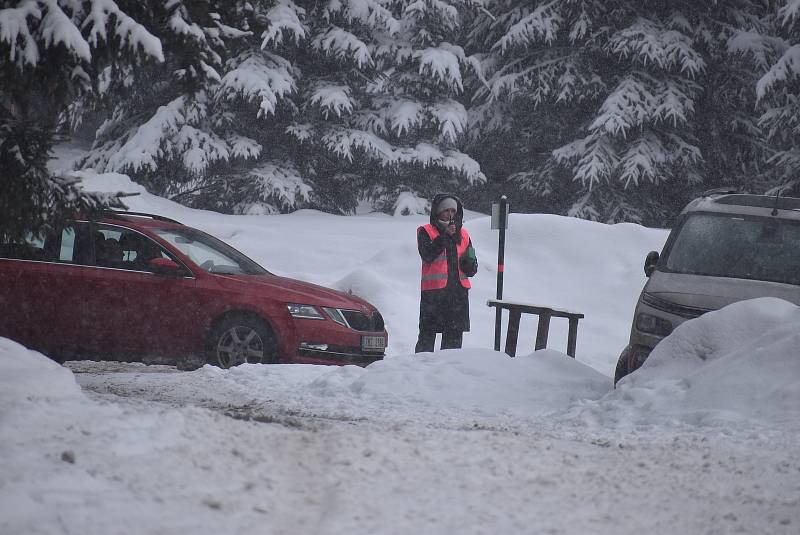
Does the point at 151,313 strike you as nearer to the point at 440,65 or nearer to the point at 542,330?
the point at 542,330

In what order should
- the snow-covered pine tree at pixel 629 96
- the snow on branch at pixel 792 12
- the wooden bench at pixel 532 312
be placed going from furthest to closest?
the snow-covered pine tree at pixel 629 96
the snow on branch at pixel 792 12
the wooden bench at pixel 532 312

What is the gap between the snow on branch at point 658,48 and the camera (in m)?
20.5

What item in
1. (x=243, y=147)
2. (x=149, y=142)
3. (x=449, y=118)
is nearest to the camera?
(x=149, y=142)

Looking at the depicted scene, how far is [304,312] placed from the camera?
29.2ft

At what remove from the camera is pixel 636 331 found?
770 cm

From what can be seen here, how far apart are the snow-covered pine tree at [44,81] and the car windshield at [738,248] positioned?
4.84 m

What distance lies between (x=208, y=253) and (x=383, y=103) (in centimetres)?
1262

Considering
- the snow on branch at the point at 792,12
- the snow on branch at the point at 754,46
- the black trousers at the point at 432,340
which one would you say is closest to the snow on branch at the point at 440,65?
the snow on branch at the point at 754,46

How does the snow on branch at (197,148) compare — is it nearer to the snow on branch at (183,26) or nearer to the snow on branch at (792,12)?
the snow on branch at (792,12)

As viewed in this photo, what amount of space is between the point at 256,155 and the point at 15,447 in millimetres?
16025

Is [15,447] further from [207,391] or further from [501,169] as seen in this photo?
[501,169]

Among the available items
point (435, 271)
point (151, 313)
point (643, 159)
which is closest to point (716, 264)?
point (435, 271)

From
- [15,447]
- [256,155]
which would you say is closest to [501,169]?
[256,155]

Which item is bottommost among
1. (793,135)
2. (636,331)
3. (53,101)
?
(636,331)
